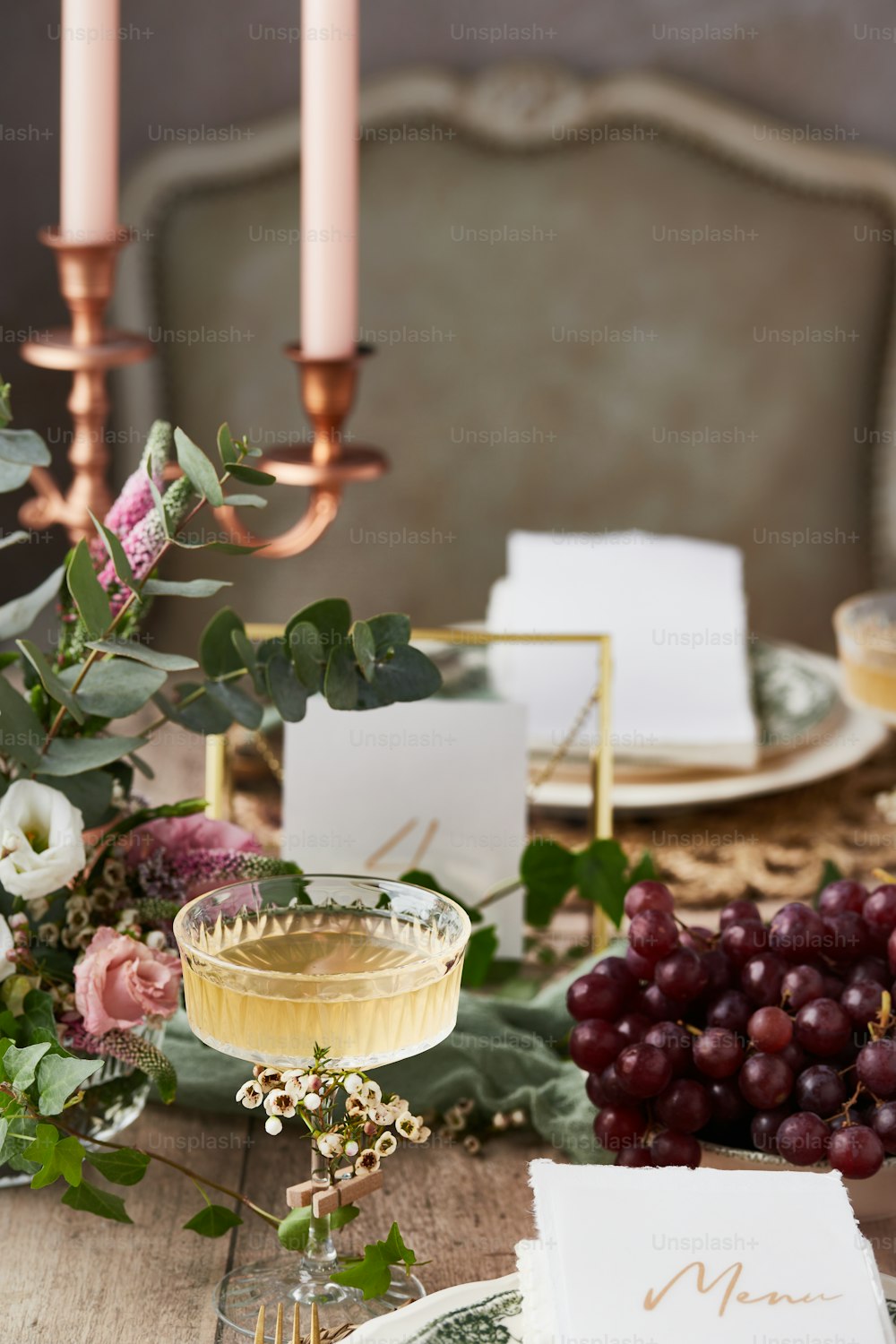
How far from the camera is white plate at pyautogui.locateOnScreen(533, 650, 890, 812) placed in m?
1.31

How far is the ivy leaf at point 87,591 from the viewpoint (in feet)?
2.48

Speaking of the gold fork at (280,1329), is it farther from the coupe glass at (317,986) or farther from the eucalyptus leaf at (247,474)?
the eucalyptus leaf at (247,474)

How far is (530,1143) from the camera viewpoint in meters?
0.90

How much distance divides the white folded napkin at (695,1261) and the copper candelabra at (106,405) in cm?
46

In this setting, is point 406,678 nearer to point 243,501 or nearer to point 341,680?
point 341,680

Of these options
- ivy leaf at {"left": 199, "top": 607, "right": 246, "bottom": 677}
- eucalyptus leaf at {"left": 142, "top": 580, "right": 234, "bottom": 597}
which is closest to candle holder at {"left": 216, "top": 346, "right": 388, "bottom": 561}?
ivy leaf at {"left": 199, "top": 607, "right": 246, "bottom": 677}

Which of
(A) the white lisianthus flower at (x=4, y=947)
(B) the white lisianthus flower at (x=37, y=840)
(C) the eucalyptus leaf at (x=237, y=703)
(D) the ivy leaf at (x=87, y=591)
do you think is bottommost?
(A) the white lisianthus flower at (x=4, y=947)

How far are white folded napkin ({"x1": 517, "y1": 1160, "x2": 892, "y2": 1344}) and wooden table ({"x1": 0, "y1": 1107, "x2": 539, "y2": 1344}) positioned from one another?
0.14m

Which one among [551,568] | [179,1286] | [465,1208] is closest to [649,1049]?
[465,1208]

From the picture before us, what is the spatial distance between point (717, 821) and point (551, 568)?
325 mm

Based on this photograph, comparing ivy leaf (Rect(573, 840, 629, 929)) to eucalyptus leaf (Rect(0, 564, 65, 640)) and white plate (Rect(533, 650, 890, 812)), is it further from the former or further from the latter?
eucalyptus leaf (Rect(0, 564, 65, 640))

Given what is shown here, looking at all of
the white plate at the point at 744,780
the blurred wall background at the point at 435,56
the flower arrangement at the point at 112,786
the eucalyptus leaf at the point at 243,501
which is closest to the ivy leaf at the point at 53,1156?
the flower arrangement at the point at 112,786

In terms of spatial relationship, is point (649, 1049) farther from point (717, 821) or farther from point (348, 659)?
point (717, 821)

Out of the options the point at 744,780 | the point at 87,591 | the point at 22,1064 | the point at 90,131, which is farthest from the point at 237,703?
the point at 744,780
